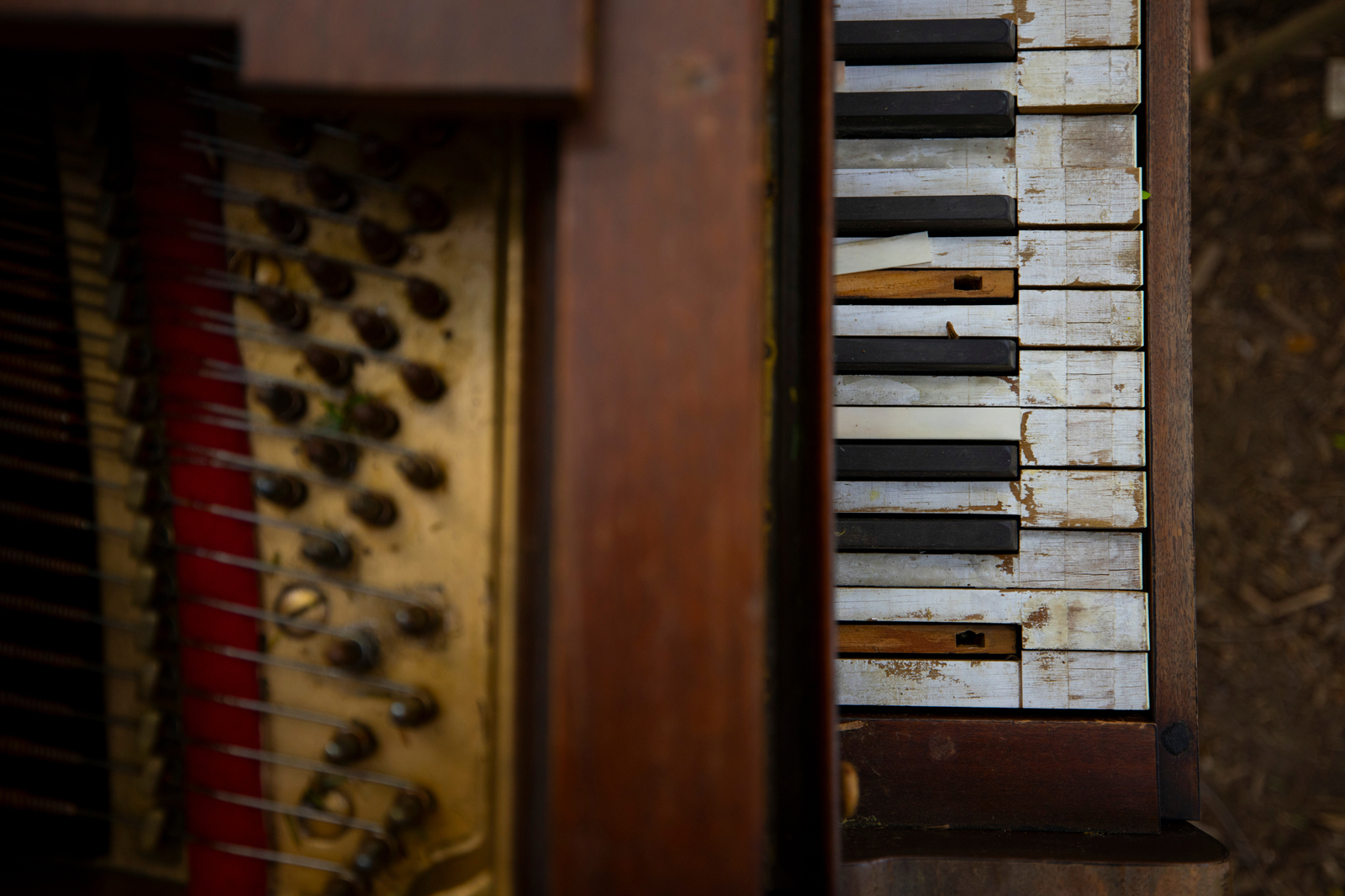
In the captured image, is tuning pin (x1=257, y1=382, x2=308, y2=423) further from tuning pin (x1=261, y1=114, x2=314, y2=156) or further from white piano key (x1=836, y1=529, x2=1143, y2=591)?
white piano key (x1=836, y1=529, x2=1143, y2=591)

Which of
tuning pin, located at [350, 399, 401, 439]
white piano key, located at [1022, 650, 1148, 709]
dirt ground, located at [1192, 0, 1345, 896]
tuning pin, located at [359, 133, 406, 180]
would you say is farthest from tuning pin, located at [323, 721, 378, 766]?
dirt ground, located at [1192, 0, 1345, 896]

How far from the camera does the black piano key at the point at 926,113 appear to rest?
1.45 metres

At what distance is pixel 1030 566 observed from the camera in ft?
4.87

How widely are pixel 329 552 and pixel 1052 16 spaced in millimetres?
1468

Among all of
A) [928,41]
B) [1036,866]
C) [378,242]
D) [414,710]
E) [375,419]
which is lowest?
[1036,866]

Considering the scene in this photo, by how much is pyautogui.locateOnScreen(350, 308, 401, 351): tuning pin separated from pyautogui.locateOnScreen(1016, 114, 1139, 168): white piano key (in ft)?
3.65

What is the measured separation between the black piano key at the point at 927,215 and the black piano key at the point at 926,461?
0.38 m

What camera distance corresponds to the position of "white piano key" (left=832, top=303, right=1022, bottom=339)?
148cm

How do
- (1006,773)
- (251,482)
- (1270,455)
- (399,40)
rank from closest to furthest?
1. (399,40)
2. (251,482)
3. (1006,773)
4. (1270,455)

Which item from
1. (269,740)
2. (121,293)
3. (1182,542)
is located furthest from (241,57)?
(1182,542)

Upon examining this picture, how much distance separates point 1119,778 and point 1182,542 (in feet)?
1.38

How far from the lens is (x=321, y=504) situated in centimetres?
107

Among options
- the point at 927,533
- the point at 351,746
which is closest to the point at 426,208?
the point at 351,746

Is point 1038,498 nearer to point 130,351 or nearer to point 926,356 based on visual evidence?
point 926,356
